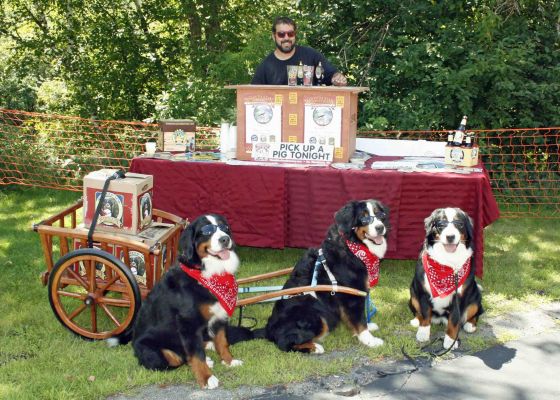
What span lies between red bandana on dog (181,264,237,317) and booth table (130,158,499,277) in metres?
1.65

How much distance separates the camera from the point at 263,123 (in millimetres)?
5367

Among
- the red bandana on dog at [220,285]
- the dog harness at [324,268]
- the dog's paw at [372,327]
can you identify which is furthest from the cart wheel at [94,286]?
the dog's paw at [372,327]

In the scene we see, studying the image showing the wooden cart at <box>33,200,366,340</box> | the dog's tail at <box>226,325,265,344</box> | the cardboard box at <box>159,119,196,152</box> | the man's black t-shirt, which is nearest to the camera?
the wooden cart at <box>33,200,366,340</box>

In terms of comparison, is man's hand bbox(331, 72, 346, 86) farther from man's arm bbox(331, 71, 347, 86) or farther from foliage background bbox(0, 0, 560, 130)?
foliage background bbox(0, 0, 560, 130)

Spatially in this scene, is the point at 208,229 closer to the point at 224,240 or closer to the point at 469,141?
the point at 224,240

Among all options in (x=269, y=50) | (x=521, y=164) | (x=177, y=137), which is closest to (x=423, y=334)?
(x=177, y=137)

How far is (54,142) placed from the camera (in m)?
9.54

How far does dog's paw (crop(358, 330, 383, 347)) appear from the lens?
162 inches

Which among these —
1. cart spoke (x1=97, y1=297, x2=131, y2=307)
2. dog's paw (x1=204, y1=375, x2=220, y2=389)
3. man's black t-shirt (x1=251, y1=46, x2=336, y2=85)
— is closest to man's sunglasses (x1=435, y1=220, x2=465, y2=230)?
dog's paw (x1=204, y1=375, x2=220, y2=389)

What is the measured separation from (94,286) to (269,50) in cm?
545

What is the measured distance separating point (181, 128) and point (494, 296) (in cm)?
303

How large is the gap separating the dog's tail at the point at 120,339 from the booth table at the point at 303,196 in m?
1.57

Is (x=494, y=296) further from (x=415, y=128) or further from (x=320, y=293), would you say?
(x=415, y=128)

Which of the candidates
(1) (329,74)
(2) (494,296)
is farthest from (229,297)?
(1) (329,74)
